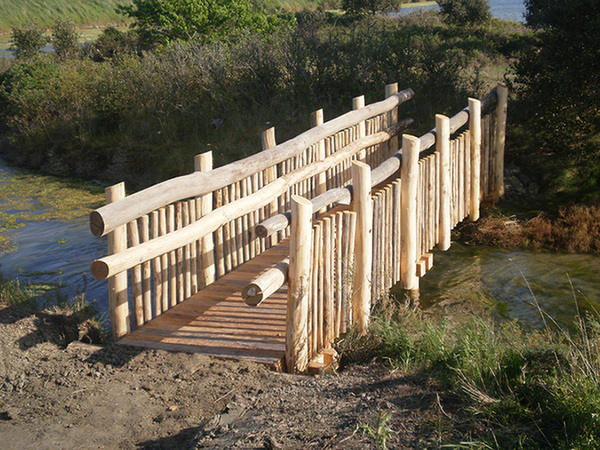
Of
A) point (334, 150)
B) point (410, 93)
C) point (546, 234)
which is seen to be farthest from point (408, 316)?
point (410, 93)

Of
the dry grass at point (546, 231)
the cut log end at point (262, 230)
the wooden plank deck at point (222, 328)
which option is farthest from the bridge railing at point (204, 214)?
the dry grass at point (546, 231)

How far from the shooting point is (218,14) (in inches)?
870

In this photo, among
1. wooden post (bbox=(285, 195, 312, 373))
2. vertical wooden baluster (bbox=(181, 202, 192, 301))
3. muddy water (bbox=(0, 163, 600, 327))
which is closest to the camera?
wooden post (bbox=(285, 195, 312, 373))

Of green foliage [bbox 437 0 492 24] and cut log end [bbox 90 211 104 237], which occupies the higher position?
green foliage [bbox 437 0 492 24]

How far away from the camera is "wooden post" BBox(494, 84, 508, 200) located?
1059cm

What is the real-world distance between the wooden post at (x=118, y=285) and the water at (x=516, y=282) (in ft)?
14.6

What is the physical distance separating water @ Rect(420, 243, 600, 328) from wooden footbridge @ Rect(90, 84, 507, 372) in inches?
41.8

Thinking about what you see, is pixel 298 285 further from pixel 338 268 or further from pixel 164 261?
pixel 164 261

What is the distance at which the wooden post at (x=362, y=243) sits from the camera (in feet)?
19.5

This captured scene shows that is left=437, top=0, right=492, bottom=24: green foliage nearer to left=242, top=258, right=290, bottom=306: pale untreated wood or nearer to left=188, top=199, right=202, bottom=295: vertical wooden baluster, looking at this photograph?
left=188, top=199, right=202, bottom=295: vertical wooden baluster

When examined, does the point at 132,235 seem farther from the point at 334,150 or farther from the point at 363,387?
the point at 334,150

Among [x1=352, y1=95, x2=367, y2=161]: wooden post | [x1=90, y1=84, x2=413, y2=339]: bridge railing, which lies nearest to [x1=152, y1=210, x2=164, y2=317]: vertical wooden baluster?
[x1=90, y1=84, x2=413, y2=339]: bridge railing

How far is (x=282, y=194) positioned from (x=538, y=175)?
621cm

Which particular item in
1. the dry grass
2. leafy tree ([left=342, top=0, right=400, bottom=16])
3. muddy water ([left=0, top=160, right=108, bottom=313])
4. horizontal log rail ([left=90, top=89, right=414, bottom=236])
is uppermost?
leafy tree ([left=342, top=0, right=400, bottom=16])
